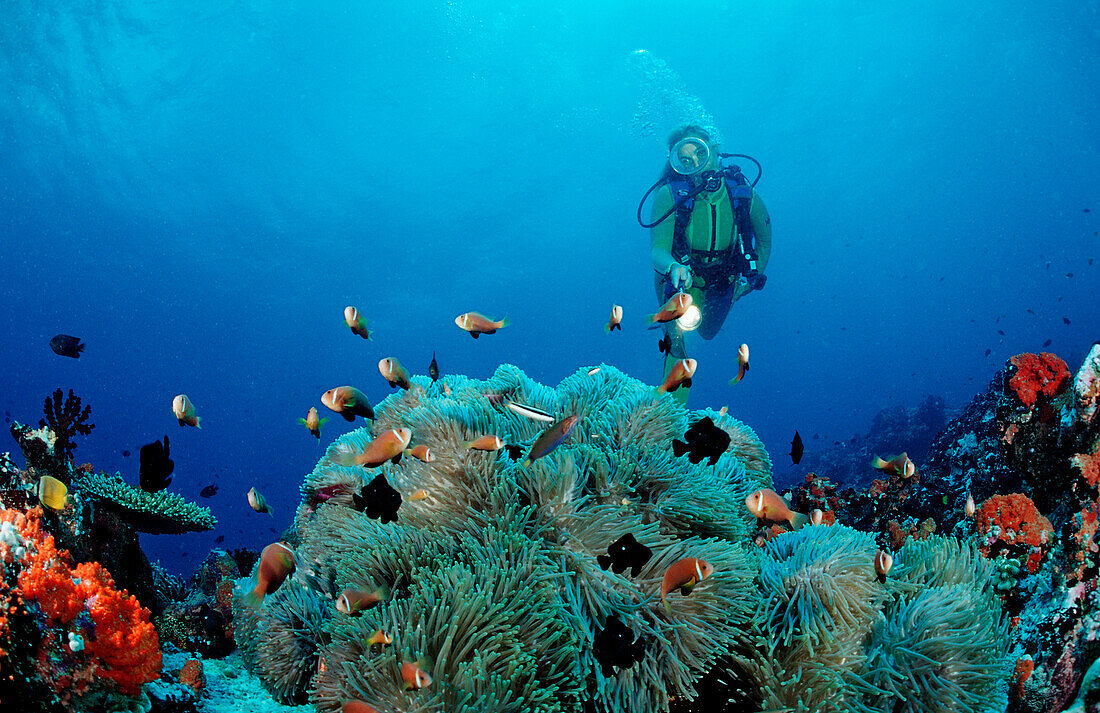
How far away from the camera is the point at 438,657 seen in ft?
6.55

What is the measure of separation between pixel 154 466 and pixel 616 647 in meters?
3.18

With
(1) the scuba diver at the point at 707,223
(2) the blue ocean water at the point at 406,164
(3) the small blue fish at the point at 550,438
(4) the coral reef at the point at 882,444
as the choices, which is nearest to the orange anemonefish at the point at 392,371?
(3) the small blue fish at the point at 550,438

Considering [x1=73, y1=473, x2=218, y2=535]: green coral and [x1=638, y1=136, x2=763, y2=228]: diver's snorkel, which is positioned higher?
[x1=638, y1=136, x2=763, y2=228]: diver's snorkel

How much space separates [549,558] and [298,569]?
78.4 inches

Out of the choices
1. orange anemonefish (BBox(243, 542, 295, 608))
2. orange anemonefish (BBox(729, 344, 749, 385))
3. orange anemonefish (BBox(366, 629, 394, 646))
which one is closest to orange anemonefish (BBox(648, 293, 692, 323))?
orange anemonefish (BBox(729, 344, 749, 385))

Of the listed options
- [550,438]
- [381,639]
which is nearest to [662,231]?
[550,438]

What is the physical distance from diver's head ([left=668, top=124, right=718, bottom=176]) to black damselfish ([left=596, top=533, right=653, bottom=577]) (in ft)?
23.8

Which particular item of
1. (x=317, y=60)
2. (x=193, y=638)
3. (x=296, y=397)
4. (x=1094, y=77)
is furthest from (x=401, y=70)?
(x=1094, y=77)

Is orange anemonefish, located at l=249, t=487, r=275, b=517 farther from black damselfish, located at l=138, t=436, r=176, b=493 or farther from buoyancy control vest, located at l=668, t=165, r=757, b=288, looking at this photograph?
buoyancy control vest, located at l=668, t=165, r=757, b=288

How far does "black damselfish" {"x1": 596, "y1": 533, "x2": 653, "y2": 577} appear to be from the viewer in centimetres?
219

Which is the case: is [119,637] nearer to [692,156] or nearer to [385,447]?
[385,447]

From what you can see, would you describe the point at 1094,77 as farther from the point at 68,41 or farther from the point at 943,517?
the point at 68,41

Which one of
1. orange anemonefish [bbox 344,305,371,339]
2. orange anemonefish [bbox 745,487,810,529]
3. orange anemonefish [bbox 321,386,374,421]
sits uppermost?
orange anemonefish [bbox 344,305,371,339]

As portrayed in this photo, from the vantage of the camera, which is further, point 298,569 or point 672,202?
point 672,202
